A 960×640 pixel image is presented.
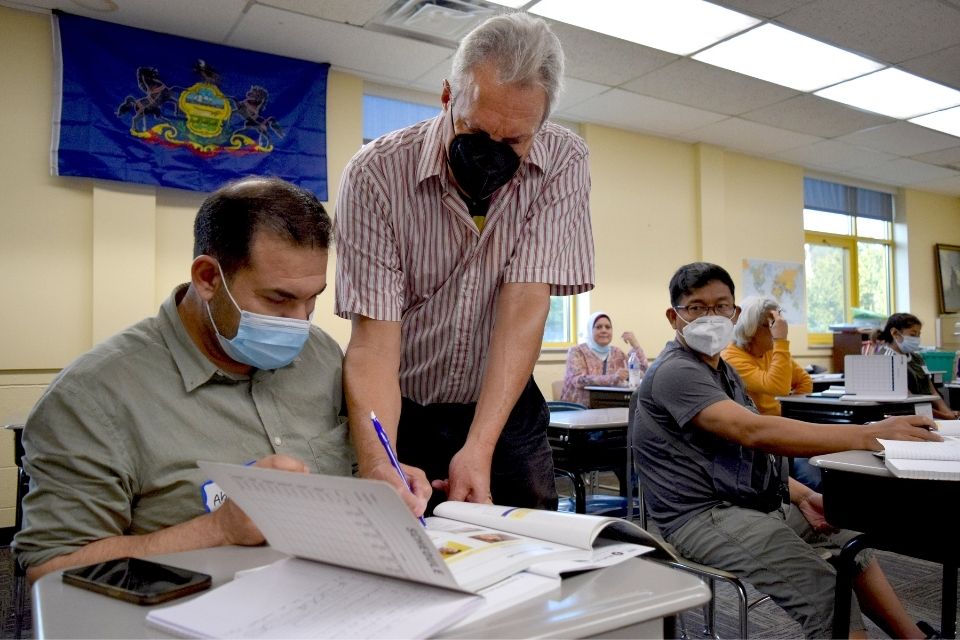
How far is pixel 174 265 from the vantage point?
4.24 metres

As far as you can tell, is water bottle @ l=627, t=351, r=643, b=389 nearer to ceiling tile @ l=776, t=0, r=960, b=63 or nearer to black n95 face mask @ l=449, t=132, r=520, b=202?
→ ceiling tile @ l=776, t=0, r=960, b=63

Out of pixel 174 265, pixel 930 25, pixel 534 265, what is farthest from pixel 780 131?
pixel 534 265

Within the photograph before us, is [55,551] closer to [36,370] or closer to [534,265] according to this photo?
[534,265]

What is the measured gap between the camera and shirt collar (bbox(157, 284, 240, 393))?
42.6 inches

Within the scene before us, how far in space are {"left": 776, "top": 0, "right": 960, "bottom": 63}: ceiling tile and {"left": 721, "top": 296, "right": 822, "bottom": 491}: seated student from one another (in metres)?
1.82

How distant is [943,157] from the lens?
7.05 m

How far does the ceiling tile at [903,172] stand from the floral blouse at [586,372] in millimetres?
4042

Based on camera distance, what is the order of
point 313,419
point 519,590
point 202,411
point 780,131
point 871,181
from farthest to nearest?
point 871,181 → point 780,131 → point 313,419 → point 202,411 → point 519,590

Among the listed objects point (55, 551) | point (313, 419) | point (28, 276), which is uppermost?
point (28, 276)

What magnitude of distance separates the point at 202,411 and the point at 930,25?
4754 mm

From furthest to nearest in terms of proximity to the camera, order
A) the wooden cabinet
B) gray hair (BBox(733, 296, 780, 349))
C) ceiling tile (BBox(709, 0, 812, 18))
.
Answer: the wooden cabinet < ceiling tile (BBox(709, 0, 812, 18)) < gray hair (BBox(733, 296, 780, 349))

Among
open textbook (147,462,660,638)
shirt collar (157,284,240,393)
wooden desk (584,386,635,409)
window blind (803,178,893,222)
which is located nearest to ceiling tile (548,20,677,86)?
wooden desk (584,386,635,409)

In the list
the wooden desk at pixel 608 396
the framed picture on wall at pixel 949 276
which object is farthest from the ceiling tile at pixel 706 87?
the framed picture on wall at pixel 949 276

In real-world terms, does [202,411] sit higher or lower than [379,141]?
lower
